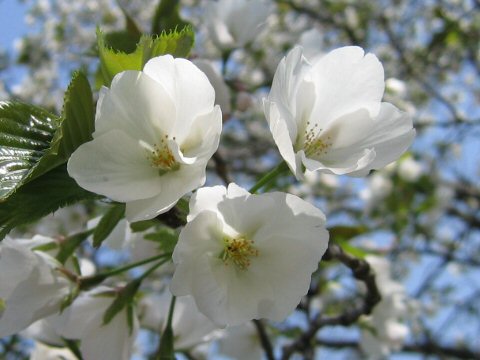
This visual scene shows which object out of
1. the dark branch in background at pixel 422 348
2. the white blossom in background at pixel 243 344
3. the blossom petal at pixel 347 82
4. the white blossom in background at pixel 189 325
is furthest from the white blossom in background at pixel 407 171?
the blossom petal at pixel 347 82

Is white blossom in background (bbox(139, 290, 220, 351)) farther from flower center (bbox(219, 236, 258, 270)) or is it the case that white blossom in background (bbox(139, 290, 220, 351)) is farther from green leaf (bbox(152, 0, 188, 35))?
green leaf (bbox(152, 0, 188, 35))

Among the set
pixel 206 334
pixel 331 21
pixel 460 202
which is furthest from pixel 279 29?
pixel 206 334

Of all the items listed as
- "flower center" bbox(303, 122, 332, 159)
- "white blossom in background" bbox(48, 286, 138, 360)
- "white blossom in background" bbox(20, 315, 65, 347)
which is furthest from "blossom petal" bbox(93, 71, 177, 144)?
"white blossom in background" bbox(20, 315, 65, 347)

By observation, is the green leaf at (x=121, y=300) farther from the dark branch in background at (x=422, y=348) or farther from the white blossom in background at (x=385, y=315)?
A: the dark branch in background at (x=422, y=348)

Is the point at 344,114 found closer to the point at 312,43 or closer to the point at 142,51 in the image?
the point at 142,51

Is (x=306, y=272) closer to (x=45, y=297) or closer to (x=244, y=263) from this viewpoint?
(x=244, y=263)
